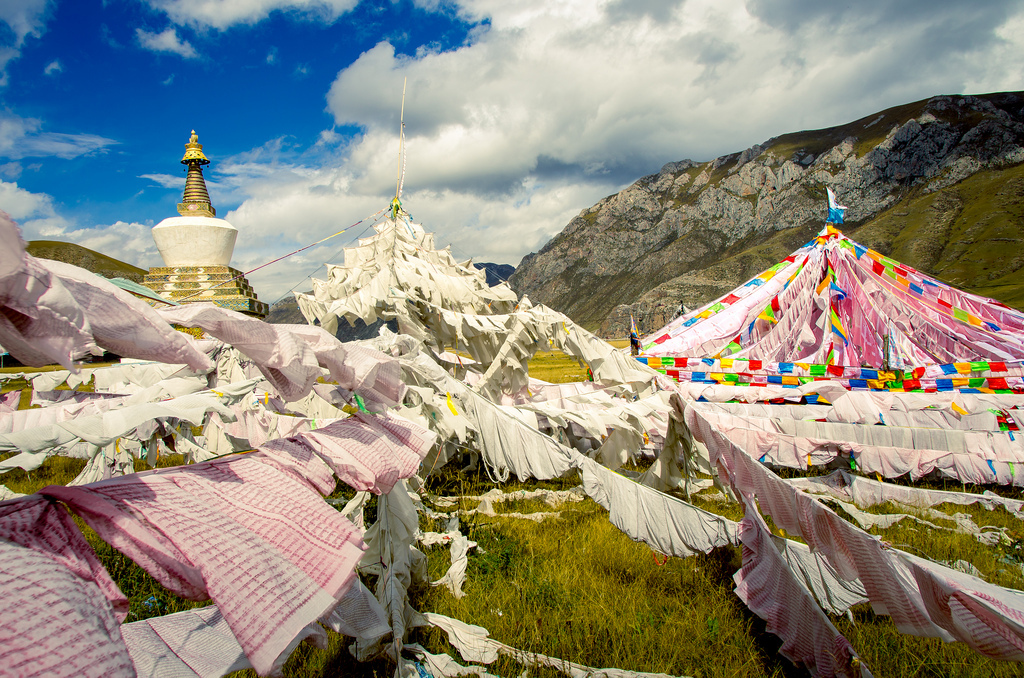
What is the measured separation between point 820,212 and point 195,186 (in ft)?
465

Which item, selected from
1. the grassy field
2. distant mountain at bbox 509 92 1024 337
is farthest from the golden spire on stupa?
distant mountain at bbox 509 92 1024 337

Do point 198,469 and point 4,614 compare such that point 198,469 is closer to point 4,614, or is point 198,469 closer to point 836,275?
point 4,614

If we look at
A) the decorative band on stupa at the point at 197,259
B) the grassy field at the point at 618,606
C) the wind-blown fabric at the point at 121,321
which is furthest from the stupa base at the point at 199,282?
the wind-blown fabric at the point at 121,321

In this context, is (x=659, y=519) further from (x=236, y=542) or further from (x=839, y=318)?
(x=839, y=318)

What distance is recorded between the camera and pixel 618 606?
138 inches

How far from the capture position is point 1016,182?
97.0 metres

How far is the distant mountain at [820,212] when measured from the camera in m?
93.4

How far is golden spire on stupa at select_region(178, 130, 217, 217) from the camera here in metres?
11.0

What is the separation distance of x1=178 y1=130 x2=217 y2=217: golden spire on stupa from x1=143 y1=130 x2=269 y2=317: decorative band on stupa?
2 centimetres

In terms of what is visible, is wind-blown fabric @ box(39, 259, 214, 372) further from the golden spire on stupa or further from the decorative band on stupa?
the golden spire on stupa

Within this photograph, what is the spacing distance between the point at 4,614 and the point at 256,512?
30.6 inches

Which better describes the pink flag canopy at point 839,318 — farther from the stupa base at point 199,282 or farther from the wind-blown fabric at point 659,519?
the stupa base at point 199,282

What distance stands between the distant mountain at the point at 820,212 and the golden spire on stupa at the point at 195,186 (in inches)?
2634

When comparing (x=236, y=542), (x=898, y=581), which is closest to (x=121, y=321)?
(x=236, y=542)
